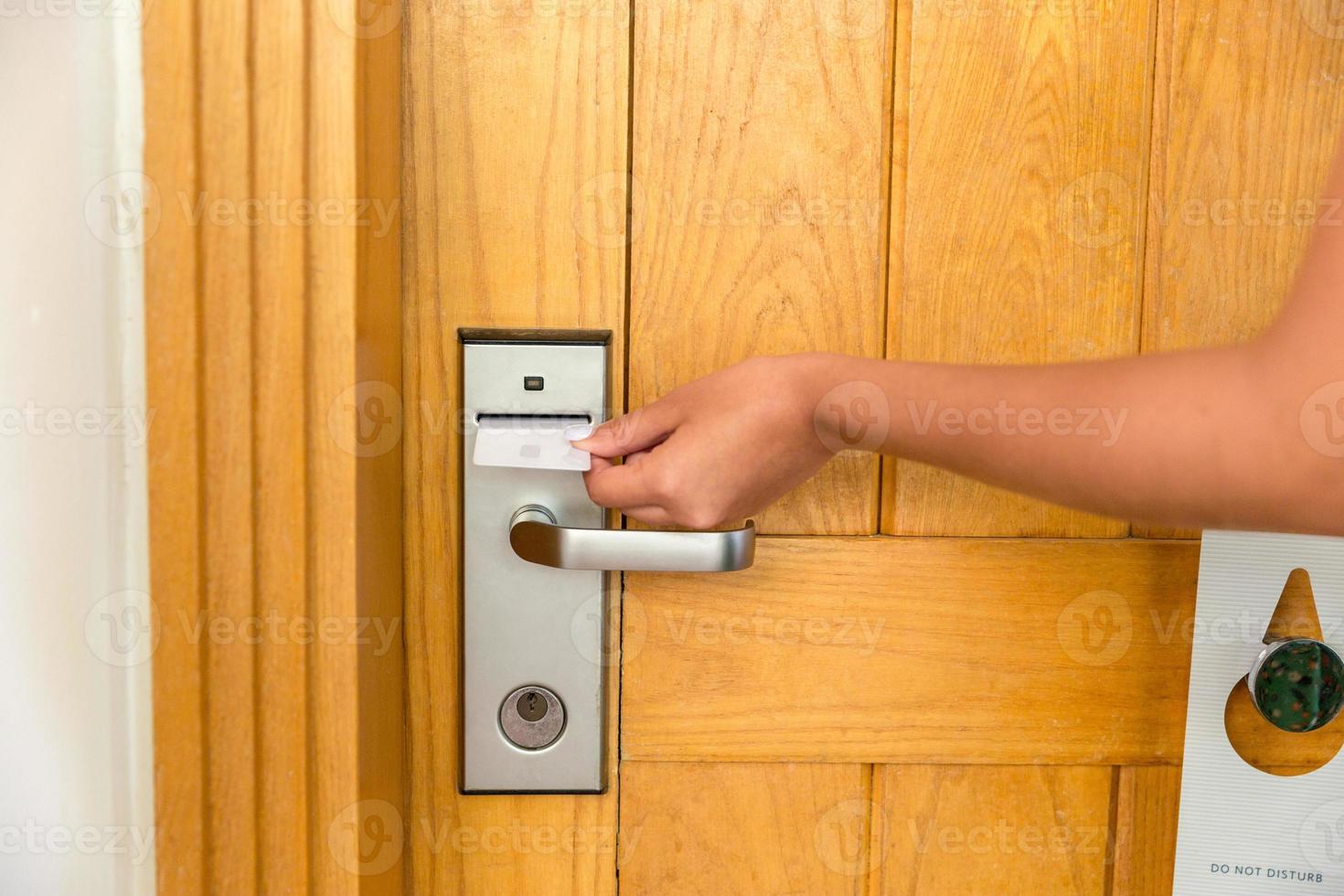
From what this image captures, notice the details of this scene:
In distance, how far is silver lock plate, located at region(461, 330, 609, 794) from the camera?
575mm

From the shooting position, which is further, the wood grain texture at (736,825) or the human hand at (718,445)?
the wood grain texture at (736,825)

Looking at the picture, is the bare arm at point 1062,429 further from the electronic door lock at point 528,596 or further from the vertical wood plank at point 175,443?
the vertical wood plank at point 175,443

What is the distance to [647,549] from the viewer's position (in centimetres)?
52

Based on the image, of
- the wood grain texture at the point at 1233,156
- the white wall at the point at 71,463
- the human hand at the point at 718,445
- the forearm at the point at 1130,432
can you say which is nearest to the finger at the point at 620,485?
the human hand at the point at 718,445

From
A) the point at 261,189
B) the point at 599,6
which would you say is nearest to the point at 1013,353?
the point at 599,6

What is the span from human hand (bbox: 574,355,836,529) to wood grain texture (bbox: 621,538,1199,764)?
87 millimetres

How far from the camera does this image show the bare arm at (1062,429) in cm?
37

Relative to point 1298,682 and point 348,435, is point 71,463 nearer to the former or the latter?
point 348,435

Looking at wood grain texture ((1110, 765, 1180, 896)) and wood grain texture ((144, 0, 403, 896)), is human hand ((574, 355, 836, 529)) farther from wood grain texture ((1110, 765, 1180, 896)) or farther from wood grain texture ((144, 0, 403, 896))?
wood grain texture ((1110, 765, 1180, 896))

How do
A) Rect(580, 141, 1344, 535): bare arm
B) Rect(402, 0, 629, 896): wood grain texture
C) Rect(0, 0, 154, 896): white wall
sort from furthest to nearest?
Rect(402, 0, 629, 896): wood grain texture < Rect(0, 0, 154, 896): white wall < Rect(580, 141, 1344, 535): bare arm

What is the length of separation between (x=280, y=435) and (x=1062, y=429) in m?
0.39

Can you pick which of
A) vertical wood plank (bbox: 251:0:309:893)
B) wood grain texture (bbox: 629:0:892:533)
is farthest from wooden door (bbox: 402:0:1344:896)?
vertical wood plank (bbox: 251:0:309:893)

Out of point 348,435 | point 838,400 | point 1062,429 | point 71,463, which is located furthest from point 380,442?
point 1062,429

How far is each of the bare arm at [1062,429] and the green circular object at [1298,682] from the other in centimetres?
22
